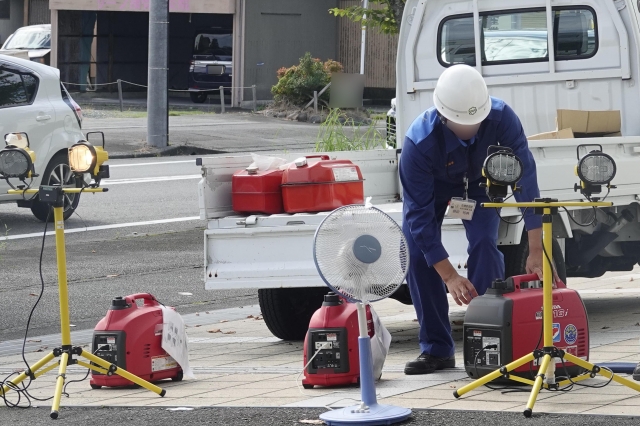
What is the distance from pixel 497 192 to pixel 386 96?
31.9 metres

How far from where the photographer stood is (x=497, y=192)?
20.2 ft

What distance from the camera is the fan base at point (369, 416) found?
19.2ft

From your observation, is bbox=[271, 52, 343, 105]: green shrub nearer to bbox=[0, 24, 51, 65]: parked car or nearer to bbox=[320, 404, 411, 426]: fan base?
bbox=[0, 24, 51, 65]: parked car

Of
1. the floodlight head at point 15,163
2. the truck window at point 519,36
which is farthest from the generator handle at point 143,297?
the truck window at point 519,36

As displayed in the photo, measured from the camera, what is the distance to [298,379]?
7254mm

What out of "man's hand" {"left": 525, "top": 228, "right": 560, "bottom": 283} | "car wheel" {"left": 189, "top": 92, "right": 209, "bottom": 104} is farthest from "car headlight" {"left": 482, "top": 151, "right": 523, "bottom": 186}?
"car wheel" {"left": 189, "top": 92, "right": 209, "bottom": 104}

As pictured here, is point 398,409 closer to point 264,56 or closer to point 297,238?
point 297,238

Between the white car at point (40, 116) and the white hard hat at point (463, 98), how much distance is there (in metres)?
8.38

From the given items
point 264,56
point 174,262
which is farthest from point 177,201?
point 264,56

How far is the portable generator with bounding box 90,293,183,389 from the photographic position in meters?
7.10

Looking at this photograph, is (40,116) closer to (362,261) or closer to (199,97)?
(362,261)

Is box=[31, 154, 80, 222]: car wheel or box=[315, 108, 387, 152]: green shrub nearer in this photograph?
box=[315, 108, 387, 152]: green shrub

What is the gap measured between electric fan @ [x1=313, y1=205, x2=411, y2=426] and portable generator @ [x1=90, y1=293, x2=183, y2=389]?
4.89 ft

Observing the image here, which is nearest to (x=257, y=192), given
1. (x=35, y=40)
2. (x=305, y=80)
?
(x=305, y=80)
